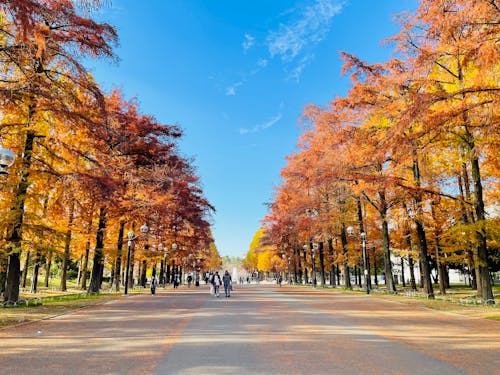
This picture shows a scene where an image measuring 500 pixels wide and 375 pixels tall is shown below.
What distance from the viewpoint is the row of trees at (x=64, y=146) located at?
9617 millimetres

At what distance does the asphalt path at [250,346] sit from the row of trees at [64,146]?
463 centimetres

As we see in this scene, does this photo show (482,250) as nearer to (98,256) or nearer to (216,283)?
(216,283)

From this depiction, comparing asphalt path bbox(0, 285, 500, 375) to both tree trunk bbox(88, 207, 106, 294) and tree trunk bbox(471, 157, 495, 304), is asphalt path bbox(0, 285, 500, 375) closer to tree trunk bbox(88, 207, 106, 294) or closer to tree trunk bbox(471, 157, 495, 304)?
tree trunk bbox(471, 157, 495, 304)

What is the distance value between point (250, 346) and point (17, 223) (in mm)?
11162

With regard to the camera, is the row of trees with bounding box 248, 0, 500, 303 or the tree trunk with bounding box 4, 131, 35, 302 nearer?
the row of trees with bounding box 248, 0, 500, 303

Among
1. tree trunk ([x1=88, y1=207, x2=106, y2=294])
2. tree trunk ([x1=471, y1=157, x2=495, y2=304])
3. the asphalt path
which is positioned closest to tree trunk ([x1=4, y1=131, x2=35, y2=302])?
the asphalt path

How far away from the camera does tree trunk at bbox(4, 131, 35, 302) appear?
14.4 meters

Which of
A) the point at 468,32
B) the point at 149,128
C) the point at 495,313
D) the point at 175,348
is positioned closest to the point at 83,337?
the point at 175,348

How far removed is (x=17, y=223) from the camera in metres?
14.4

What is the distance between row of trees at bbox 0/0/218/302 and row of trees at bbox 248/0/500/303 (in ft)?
27.8

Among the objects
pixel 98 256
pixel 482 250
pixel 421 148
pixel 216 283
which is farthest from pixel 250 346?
pixel 98 256

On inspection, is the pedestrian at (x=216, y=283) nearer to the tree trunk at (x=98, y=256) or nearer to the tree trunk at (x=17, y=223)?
the tree trunk at (x=98, y=256)

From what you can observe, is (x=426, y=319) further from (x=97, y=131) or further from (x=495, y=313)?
(x=97, y=131)

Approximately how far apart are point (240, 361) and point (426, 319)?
845cm
